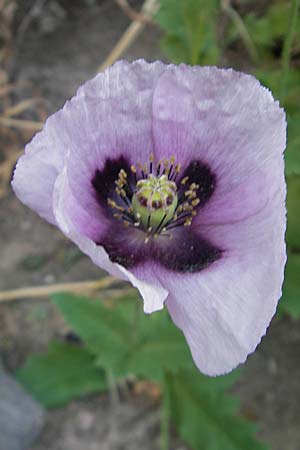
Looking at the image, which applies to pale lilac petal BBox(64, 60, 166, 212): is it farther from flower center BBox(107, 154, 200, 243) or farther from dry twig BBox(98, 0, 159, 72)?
dry twig BBox(98, 0, 159, 72)

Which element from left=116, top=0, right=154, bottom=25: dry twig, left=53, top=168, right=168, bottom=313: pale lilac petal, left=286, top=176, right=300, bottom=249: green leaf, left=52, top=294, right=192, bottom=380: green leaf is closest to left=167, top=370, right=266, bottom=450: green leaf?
left=52, top=294, right=192, bottom=380: green leaf

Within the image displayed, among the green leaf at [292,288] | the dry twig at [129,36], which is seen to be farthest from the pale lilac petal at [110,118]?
the dry twig at [129,36]

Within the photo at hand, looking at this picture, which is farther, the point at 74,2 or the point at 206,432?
the point at 74,2

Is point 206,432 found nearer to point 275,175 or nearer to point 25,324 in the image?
point 25,324

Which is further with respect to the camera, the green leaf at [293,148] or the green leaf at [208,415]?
the green leaf at [208,415]

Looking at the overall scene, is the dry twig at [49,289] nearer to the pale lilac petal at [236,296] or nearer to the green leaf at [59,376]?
the green leaf at [59,376]

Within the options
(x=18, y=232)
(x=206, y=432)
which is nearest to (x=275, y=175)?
(x=206, y=432)

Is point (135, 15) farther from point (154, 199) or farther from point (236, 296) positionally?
point (236, 296)
